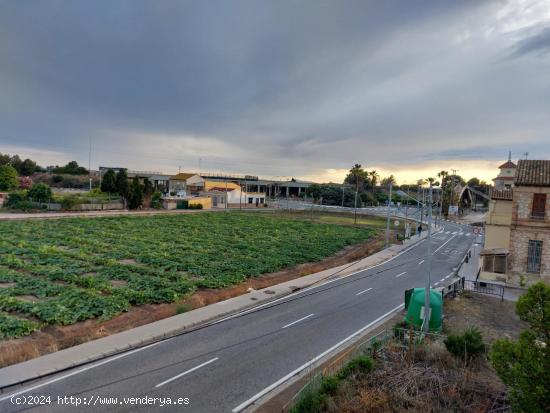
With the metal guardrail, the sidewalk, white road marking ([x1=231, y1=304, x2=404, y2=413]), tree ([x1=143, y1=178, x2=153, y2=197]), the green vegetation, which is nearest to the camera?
the green vegetation

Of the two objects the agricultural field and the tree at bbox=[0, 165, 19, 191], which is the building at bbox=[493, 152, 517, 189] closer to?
the agricultural field

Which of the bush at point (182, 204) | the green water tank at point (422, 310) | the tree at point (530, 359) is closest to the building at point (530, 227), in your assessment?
the green water tank at point (422, 310)

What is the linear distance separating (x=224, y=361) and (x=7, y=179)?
95.8 meters

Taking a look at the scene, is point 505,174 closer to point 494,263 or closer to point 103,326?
point 494,263

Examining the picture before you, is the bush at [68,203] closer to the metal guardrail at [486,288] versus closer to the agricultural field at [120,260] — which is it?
the agricultural field at [120,260]

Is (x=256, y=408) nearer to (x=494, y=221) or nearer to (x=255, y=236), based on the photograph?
(x=494, y=221)

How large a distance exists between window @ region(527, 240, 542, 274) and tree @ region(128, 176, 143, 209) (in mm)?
66979

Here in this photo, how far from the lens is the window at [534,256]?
29391 millimetres

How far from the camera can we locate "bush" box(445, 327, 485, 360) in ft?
44.8

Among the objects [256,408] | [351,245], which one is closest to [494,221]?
[351,245]

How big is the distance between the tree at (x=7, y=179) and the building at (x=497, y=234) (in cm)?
9893

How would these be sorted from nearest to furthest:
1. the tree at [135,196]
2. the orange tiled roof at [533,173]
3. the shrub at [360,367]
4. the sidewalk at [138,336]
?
1. the shrub at [360,367]
2. the sidewalk at [138,336]
3. the orange tiled roof at [533,173]
4. the tree at [135,196]

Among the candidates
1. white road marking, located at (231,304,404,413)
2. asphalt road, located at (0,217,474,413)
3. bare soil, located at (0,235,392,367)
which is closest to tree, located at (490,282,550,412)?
white road marking, located at (231,304,404,413)

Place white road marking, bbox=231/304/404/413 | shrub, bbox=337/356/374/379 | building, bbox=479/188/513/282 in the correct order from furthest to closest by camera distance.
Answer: building, bbox=479/188/513/282 → shrub, bbox=337/356/374/379 → white road marking, bbox=231/304/404/413
